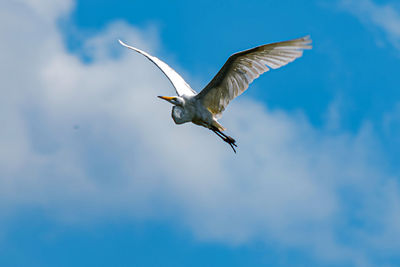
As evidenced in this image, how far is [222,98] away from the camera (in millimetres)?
14172

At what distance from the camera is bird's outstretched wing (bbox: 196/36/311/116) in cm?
1195

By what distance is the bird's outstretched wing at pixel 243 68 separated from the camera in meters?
11.9

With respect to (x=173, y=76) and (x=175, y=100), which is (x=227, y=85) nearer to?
(x=175, y=100)

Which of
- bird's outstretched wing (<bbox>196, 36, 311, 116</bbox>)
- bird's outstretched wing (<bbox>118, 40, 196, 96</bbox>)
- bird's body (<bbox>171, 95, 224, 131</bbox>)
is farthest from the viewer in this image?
bird's outstretched wing (<bbox>118, 40, 196, 96</bbox>)

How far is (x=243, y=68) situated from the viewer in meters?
13.2

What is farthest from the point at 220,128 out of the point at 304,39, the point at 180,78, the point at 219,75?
the point at 304,39

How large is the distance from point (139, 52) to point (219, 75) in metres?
4.62

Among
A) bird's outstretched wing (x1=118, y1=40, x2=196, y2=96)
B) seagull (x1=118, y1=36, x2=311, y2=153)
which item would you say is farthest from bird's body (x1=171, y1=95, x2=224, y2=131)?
bird's outstretched wing (x1=118, y1=40, x2=196, y2=96)

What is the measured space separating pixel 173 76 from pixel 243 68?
3785mm

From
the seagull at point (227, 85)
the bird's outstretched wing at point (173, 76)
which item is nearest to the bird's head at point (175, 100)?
the seagull at point (227, 85)

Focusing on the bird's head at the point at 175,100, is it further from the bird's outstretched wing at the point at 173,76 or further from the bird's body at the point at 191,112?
the bird's outstretched wing at the point at 173,76

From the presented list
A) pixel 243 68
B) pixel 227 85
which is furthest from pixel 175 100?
pixel 243 68

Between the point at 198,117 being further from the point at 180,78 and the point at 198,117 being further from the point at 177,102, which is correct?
the point at 180,78

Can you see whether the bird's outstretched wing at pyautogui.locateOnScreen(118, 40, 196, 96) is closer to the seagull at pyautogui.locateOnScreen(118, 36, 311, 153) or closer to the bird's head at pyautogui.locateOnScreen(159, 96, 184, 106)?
the seagull at pyautogui.locateOnScreen(118, 36, 311, 153)
